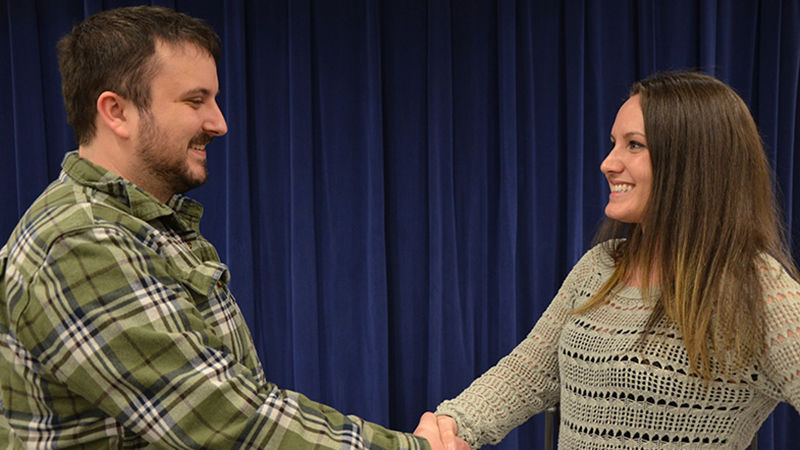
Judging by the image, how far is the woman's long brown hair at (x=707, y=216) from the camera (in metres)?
1.39

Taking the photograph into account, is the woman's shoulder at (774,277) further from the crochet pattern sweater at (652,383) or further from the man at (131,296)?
the man at (131,296)

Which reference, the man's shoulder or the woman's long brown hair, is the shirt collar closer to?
the man's shoulder

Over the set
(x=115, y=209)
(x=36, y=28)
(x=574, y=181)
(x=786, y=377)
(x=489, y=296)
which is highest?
(x=36, y=28)

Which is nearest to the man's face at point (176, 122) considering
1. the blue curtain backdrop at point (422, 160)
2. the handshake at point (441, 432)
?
the handshake at point (441, 432)

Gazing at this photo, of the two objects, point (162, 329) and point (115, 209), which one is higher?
point (115, 209)

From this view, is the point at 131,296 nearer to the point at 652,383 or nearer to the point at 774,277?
the point at 652,383

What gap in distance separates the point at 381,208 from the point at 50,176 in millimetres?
1300

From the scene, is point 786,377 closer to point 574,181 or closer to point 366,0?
point 574,181

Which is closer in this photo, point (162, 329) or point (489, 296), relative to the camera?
point (162, 329)

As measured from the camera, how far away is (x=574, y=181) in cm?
283

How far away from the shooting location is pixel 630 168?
1558 millimetres

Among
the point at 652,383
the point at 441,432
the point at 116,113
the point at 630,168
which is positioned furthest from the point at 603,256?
the point at 116,113

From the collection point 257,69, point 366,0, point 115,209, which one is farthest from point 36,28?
point 115,209

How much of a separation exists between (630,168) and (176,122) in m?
0.98
